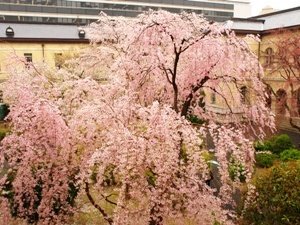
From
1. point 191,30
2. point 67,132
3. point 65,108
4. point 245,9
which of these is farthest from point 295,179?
point 245,9

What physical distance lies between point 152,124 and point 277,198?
351 cm

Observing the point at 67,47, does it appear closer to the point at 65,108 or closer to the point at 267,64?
the point at 267,64

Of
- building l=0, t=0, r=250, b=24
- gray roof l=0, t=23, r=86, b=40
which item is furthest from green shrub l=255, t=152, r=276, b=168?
building l=0, t=0, r=250, b=24

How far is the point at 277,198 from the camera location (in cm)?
838

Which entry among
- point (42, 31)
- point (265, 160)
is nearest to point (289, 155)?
point (265, 160)

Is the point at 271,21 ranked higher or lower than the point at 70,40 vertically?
higher

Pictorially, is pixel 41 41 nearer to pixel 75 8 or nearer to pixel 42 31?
pixel 42 31

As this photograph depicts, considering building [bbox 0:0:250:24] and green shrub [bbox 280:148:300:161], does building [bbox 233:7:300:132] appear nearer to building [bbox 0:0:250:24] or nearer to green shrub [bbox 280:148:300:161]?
green shrub [bbox 280:148:300:161]

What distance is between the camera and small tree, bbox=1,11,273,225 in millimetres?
7840

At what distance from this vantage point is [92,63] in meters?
17.1

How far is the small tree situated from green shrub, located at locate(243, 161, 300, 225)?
2.19ft

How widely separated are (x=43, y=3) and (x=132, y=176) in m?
48.1

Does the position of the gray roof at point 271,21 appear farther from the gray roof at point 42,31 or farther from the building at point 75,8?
the building at point 75,8

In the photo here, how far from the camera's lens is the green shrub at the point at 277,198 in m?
8.26
